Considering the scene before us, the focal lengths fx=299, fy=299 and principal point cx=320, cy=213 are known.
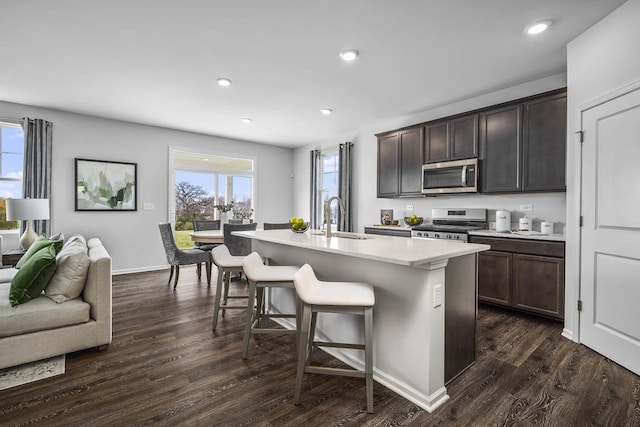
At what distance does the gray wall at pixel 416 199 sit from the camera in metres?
3.35

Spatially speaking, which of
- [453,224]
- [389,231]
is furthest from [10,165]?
[453,224]

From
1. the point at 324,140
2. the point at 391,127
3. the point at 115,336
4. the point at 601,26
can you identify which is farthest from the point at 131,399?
the point at 324,140

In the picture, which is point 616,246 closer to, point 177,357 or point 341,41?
point 341,41

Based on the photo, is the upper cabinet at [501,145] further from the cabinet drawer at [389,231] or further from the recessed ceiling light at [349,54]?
the recessed ceiling light at [349,54]

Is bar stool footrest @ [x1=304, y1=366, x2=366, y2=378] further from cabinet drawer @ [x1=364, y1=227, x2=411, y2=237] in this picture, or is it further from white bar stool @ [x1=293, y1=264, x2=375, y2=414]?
cabinet drawer @ [x1=364, y1=227, x2=411, y2=237]

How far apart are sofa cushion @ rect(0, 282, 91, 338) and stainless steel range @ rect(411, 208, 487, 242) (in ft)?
12.0

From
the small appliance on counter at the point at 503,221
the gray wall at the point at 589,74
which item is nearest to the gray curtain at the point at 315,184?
the small appliance on counter at the point at 503,221

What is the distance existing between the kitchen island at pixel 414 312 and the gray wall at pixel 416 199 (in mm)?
1970

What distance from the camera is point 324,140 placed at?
639 centimetres

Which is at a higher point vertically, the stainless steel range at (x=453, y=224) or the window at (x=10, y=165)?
the window at (x=10, y=165)

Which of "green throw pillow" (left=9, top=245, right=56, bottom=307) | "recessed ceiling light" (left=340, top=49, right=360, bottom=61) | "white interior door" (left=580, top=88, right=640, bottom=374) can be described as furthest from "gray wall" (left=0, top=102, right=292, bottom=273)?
"white interior door" (left=580, top=88, right=640, bottom=374)

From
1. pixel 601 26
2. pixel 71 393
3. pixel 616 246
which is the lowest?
pixel 71 393

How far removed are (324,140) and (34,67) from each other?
4.48 metres

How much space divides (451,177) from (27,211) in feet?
17.3
